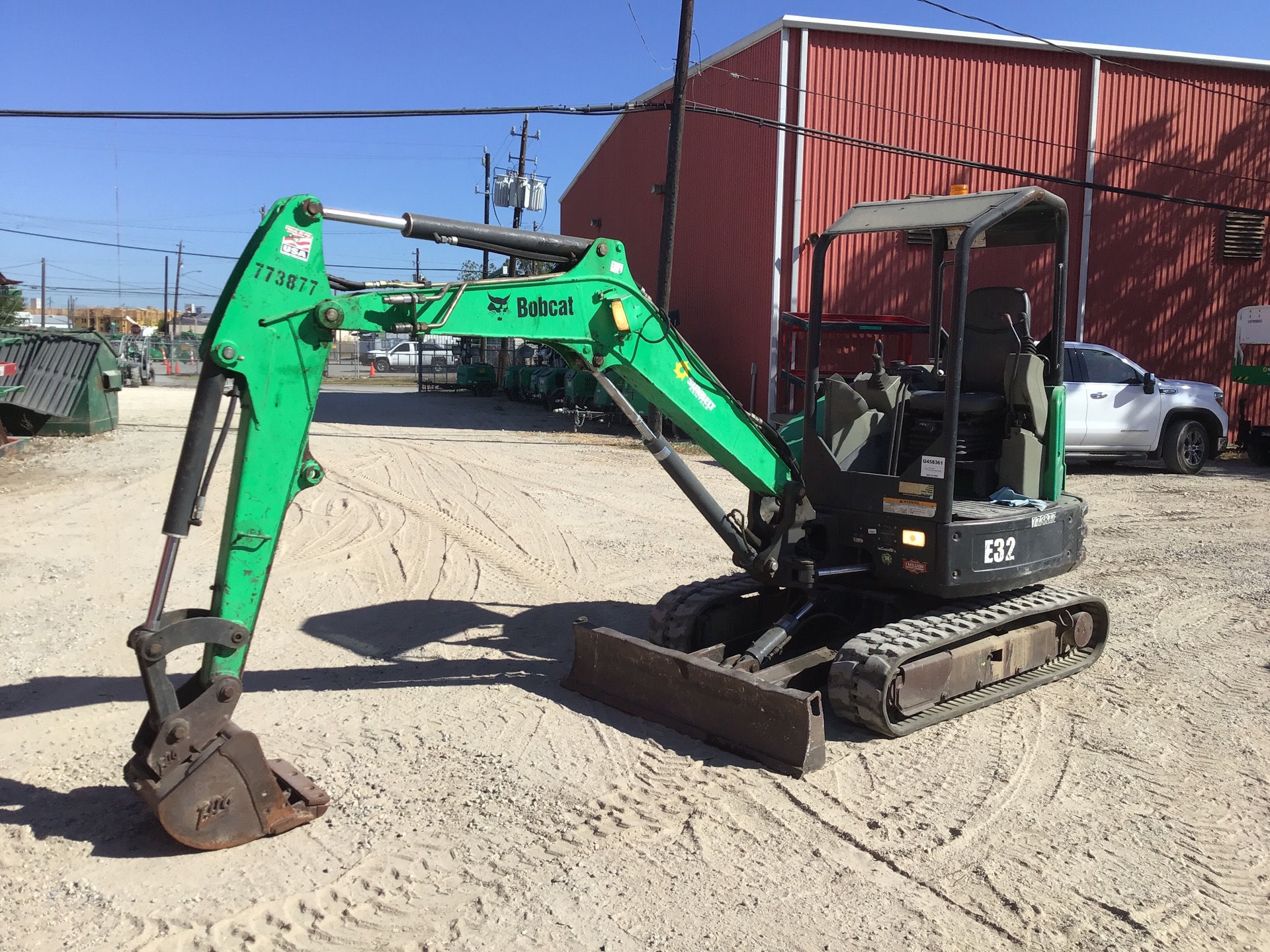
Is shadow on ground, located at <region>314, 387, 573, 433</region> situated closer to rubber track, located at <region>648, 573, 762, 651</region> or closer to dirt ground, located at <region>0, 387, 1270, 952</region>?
dirt ground, located at <region>0, 387, 1270, 952</region>

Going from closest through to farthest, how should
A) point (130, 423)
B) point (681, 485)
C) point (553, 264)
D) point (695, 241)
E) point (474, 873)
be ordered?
point (474, 873)
point (553, 264)
point (681, 485)
point (130, 423)
point (695, 241)

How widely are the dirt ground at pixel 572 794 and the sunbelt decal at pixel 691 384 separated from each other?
1.81 m

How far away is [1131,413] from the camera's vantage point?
16.0 m

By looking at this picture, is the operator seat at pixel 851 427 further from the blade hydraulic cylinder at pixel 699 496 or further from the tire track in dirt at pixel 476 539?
the tire track in dirt at pixel 476 539

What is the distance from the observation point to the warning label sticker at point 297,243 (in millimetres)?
4293

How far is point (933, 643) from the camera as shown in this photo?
573 centimetres

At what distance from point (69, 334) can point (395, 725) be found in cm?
1568

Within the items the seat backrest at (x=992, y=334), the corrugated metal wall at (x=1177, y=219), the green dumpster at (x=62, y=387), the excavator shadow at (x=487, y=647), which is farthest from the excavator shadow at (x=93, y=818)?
the corrugated metal wall at (x=1177, y=219)

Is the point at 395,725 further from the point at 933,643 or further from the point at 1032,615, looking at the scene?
the point at 1032,615

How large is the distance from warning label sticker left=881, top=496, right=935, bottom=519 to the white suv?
1036 cm

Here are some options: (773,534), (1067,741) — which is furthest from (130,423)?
(1067,741)

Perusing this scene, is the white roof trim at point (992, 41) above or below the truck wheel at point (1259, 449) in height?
above

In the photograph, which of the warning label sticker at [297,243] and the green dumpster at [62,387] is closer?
the warning label sticker at [297,243]

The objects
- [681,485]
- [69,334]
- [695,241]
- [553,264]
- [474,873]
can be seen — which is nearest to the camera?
[474,873]
